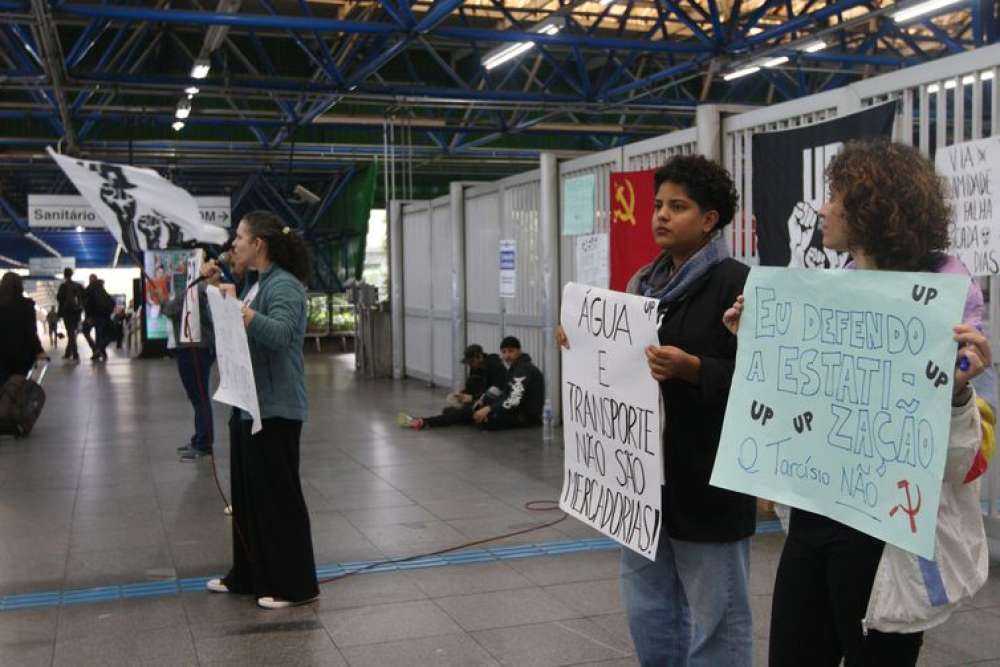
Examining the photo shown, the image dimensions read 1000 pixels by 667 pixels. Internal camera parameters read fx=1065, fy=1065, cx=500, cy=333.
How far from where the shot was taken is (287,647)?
187 inches

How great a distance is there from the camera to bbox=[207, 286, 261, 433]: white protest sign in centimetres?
487

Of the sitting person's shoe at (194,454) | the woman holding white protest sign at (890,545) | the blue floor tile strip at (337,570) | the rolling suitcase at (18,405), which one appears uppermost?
the woman holding white protest sign at (890,545)

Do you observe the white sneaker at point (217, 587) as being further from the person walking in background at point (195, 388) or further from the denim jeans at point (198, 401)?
the denim jeans at point (198, 401)

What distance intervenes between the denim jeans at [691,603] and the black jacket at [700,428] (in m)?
0.07

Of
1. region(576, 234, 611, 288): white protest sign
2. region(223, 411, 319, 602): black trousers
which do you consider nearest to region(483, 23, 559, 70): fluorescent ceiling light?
region(576, 234, 611, 288): white protest sign

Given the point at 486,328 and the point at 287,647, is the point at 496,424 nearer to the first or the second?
the point at 486,328

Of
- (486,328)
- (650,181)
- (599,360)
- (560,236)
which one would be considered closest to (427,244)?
(486,328)

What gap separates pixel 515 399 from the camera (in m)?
11.1

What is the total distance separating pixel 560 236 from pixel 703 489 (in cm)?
882

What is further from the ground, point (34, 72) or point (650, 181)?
point (34, 72)

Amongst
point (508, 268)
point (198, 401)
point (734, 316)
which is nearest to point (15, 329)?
point (198, 401)

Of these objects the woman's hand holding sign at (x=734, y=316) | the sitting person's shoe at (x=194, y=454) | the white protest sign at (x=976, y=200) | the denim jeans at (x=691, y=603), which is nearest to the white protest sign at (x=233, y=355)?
the denim jeans at (x=691, y=603)

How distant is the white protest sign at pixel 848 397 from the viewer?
236cm

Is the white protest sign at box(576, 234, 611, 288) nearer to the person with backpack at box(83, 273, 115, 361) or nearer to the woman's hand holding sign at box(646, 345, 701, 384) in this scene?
the woman's hand holding sign at box(646, 345, 701, 384)
